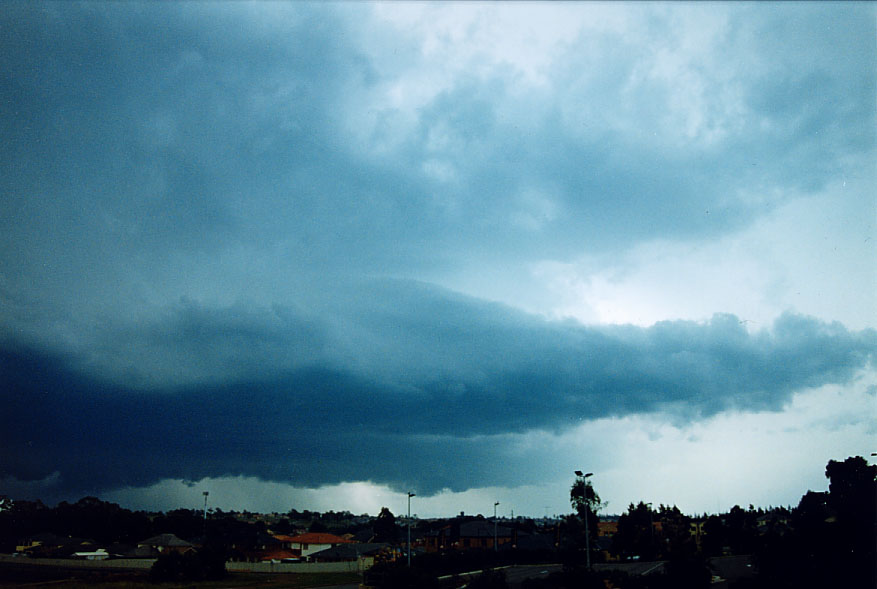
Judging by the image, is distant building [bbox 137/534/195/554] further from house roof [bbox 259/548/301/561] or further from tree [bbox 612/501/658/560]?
tree [bbox 612/501/658/560]

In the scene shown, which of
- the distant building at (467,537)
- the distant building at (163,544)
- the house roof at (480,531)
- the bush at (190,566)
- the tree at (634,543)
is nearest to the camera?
the bush at (190,566)

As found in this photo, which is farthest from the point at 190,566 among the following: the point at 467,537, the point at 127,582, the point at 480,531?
the point at 480,531

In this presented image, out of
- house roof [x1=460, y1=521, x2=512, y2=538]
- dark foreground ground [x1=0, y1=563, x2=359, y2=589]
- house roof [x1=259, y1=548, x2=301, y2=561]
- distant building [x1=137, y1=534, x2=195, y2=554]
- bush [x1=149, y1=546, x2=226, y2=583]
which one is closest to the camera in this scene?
dark foreground ground [x1=0, y1=563, x2=359, y2=589]

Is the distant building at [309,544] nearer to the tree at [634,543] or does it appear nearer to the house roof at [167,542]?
the house roof at [167,542]

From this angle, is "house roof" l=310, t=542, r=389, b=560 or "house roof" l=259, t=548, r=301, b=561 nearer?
"house roof" l=310, t=542, r=389, b=560

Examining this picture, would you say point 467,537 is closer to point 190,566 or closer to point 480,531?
point 480,531

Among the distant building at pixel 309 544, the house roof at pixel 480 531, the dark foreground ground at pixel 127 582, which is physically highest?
the dark foreground ground at pixel 127 582

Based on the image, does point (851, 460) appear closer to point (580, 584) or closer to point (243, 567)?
point (580, 584)

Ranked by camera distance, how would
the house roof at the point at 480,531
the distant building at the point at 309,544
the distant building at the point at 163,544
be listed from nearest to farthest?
the distant building at the point at 163,544 < the house roof at the point at 480,531 < the distant building at the point at 309,544

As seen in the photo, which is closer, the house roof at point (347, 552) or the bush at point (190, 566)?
the bush at point (190, 566)

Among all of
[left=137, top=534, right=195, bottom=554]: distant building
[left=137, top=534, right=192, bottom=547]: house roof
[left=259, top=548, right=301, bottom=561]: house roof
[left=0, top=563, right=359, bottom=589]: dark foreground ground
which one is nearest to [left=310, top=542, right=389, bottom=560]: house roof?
[left=259, top=548, right=301, bottom=561]: house roof

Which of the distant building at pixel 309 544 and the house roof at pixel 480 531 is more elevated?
the house roof at pixel 480 531

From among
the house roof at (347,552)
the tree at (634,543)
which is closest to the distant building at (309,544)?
the house roof at (347,552)

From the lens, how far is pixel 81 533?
174500 mm
